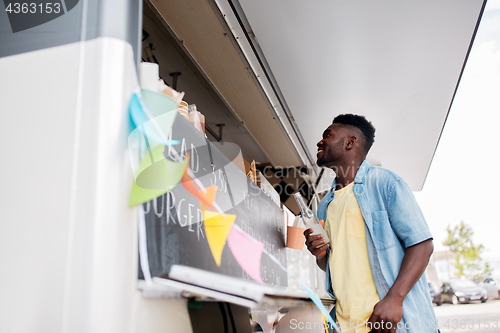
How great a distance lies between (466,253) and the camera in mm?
20656

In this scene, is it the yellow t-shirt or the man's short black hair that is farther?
the man's short black hair

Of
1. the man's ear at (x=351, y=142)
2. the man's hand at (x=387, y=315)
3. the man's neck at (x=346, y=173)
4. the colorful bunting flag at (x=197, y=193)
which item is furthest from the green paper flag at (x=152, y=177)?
the man's ear at (x=351, y=142)

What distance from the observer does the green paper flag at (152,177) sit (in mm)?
687

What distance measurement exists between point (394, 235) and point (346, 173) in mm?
446

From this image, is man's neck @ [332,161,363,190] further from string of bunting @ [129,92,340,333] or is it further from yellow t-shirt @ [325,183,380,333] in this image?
string of bunting @ [129,92,340,333]

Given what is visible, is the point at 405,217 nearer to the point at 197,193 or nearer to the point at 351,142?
the point at 351,142

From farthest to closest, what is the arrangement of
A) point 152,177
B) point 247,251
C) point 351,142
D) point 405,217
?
1. point 351,142
2. point 405,217
3. point 247,251
4. point 152,177

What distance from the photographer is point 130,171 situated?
2.25 feet

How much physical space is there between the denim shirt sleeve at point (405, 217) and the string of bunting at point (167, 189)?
0.57 meters

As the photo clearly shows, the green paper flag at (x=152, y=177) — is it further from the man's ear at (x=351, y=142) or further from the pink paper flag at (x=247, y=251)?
the man's ear at (x=351, y=142)

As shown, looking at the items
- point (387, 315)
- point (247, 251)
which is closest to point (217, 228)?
point (247, 251)

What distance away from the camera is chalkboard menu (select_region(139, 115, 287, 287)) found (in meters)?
0.77

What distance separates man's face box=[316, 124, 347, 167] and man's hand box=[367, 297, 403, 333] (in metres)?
0.77

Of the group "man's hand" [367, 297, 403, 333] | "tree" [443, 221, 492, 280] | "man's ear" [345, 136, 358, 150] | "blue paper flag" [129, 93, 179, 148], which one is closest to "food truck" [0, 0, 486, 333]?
"blue paper flag" [129, 93, 179, 148]
